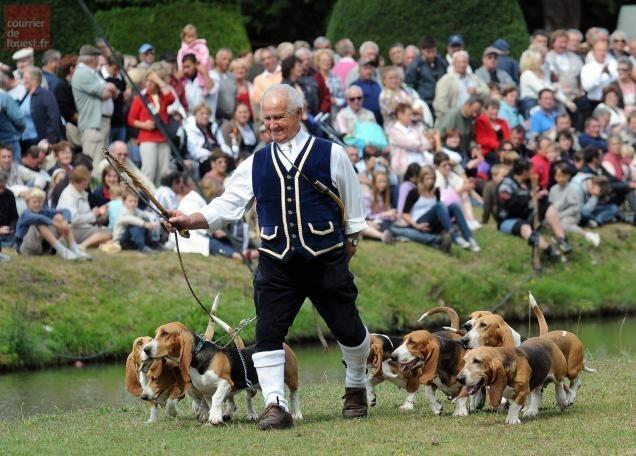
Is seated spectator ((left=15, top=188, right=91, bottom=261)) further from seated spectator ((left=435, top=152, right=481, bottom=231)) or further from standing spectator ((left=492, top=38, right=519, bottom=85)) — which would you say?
standing spectator ((left=492, top=38, right=519, bottom=85))

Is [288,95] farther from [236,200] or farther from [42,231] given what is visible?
[42,231]

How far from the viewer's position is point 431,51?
82.4 feet

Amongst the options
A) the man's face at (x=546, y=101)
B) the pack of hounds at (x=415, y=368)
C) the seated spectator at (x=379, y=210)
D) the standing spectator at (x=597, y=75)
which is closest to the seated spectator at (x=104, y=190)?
the seated spectator at (x=379, y=210)

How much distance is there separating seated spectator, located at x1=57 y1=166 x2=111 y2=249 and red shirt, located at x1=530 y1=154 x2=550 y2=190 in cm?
692

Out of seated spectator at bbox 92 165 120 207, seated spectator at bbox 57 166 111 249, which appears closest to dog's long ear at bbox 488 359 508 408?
seated spectator at bbox 57 166 111 249

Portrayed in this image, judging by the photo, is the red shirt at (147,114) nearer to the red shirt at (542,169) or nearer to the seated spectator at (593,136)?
the red shirt at (542,169)

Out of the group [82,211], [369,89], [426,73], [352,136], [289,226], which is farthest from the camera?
[426,73]

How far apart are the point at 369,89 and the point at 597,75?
5.26 m

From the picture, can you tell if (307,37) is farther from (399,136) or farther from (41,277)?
(41,277)

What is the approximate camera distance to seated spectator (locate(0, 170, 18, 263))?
17906 millimetres

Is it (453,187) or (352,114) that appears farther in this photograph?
(453,187)

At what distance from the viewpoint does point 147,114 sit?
66.7 ft

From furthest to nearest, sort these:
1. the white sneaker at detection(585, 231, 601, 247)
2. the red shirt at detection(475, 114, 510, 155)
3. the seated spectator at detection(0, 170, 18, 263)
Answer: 1. the red shirt at detection(475, 114, 510, 155)
2. the white sneaker at detection(585, 231, 601, 247)
3. the seated spectator at detection(0, 170, 18, 263)

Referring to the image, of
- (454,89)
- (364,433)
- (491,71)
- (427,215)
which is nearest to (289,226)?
(364,433)
